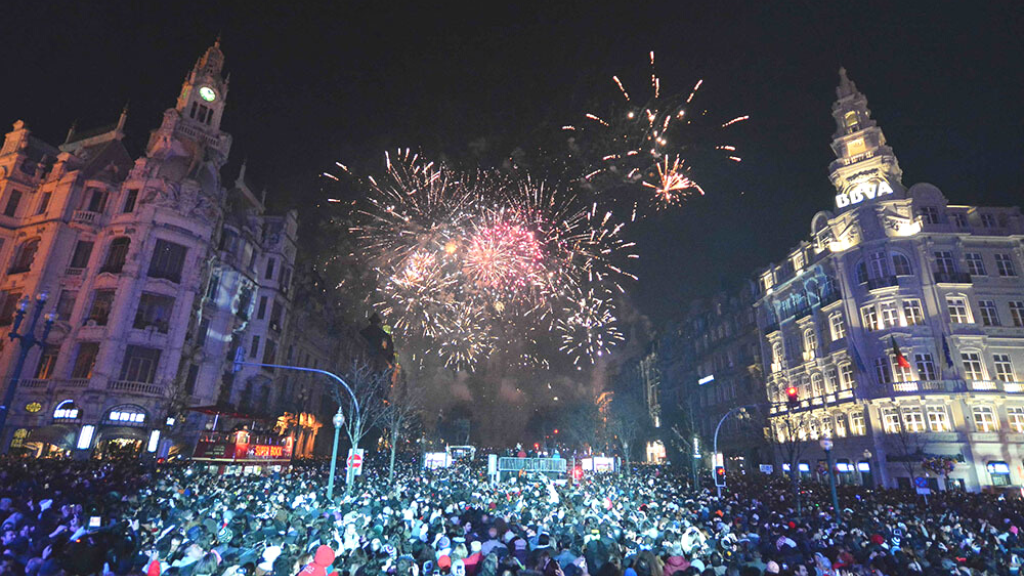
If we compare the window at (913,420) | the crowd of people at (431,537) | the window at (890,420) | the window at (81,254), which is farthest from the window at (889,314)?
the window at (81,254)

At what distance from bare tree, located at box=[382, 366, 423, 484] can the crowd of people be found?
14179 mm

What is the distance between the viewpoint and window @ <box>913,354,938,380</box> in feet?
127

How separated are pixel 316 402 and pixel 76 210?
29.7 metres

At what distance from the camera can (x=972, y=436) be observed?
36625 mm

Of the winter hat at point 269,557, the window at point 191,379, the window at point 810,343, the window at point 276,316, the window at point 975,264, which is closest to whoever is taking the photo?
the winter hat at point 269,557

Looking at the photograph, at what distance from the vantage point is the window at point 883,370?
40000mm

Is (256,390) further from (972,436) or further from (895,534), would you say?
(972,436)

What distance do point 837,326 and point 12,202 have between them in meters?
69.0

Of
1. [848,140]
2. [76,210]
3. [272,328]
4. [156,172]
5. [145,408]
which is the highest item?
[848,140]

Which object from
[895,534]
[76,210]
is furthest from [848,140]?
[76,210]

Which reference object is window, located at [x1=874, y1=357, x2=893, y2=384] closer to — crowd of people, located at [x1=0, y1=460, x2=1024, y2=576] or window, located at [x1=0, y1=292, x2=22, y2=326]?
crowd of people, located at [x1=0, y1=460, x2=1024, y2=576]

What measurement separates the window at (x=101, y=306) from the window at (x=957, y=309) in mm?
62908

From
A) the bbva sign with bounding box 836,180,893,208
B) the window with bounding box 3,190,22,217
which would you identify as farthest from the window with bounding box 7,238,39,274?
the bbva sign with bounding box 836,180,893,208

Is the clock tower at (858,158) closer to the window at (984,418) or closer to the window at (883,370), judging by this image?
the window at (883,370)
